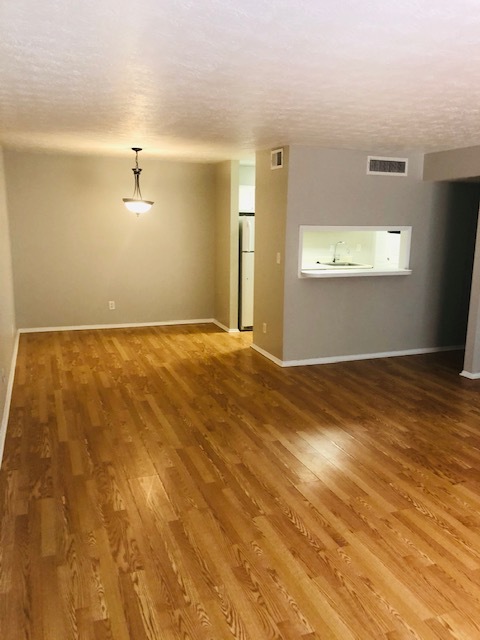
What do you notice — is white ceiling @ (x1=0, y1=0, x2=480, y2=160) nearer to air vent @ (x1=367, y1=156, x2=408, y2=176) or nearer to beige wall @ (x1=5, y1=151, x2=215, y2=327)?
air vent @ (x1=367, y1=156, x2=408, y2=176)

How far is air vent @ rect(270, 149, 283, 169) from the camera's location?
5204mm

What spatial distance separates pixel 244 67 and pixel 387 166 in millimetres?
3507

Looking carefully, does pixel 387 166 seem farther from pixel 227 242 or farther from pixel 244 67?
pixel 244 67

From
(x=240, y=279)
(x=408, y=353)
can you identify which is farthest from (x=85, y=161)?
(x=408, y=353)

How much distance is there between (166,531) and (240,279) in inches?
190

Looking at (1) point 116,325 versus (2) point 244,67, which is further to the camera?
(1) point 116,325

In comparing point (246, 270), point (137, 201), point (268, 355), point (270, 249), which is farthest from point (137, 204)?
point (268, 355)

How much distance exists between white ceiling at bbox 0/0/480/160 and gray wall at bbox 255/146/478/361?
0.94m

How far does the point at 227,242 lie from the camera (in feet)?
23.0

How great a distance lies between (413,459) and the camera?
11.2ft

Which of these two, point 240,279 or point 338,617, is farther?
point 240,279

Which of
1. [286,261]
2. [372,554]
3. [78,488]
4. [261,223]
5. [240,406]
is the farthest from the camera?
[261,223]

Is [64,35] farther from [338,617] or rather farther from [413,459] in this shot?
[413,459]

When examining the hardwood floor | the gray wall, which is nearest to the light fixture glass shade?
the gray wall
